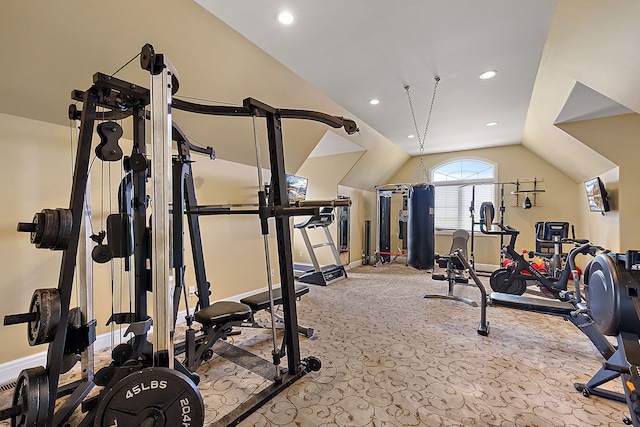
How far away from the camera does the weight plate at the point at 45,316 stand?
1.45 m

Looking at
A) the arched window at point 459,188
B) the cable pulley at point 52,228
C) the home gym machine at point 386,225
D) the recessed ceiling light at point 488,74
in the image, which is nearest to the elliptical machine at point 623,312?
the recessed ceiling light at point 488,74

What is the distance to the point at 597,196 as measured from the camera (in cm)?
458

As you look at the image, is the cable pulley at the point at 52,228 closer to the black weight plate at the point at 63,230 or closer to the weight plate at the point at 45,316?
the black weight plate at the point at 63,230

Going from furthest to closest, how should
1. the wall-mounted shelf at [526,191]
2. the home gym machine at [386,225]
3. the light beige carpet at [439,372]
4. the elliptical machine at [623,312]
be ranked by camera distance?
the home gym machine at [386,225] → the wall-mounted shelf at [526,191] → the light beige carpet at [439,372] → the elliptical machine at [623,312]

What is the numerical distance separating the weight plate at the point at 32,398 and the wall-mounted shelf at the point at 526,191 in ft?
25.1

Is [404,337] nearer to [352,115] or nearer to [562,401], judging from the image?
[562,401]

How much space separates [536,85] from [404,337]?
11.7 ft

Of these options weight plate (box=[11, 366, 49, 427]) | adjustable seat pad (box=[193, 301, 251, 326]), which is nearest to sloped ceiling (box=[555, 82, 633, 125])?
adjustable seat pad (box=[193, 301, 251, 326])

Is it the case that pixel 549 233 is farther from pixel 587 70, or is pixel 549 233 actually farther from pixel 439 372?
pixel 439 372

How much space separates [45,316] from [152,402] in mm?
759

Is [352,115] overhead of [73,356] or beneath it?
overhead

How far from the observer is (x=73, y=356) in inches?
69.6

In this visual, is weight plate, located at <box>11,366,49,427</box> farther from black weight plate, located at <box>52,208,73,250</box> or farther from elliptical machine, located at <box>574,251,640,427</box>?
elliptical machine, located at <box>574,251,640,427</box>

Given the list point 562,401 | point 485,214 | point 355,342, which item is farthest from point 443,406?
point 485,214
